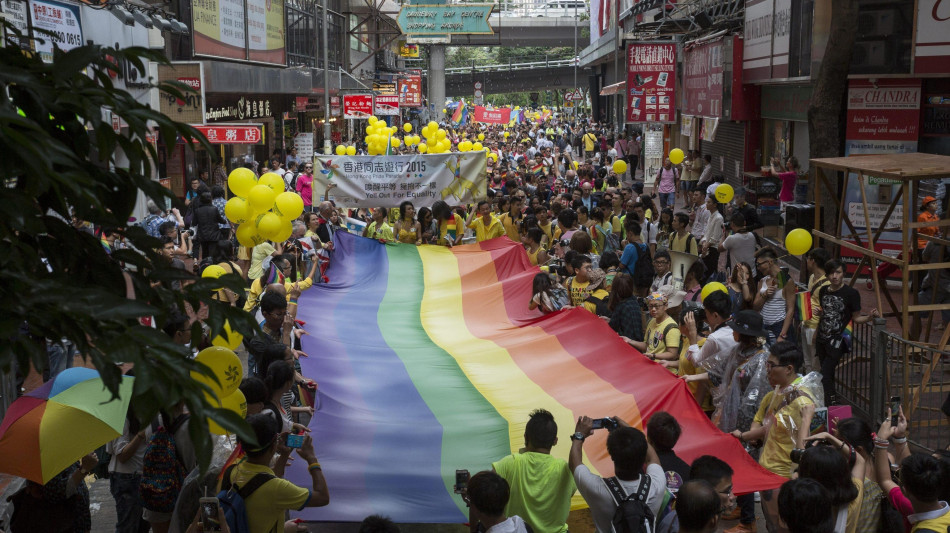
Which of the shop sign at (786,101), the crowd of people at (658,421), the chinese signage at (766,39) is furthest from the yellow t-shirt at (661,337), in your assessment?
the chinese signage at (766,39)

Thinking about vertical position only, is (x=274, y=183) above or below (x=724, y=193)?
above

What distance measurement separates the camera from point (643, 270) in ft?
39.0

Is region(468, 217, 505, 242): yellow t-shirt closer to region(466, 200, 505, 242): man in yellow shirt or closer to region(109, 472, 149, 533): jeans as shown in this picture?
region(466, 200, 505, 242): man in yellow shirt

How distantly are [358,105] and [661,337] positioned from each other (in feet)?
85.9

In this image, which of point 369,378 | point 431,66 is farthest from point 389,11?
point 369,378

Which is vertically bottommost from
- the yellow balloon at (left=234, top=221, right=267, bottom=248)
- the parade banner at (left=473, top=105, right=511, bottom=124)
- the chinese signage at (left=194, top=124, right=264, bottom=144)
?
the yellow balloon at (left=234, top=221, right=267, bottom=248)

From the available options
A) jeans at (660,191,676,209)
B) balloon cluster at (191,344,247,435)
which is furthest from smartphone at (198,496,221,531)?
jeans at (660,191,676,209)

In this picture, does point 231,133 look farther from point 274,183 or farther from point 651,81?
point 651,81

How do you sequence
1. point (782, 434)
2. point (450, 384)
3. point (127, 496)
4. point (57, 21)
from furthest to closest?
point (57, 21), point (450, 384), point (782, 434), point (127, 496)

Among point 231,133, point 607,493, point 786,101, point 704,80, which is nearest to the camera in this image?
point 607,493

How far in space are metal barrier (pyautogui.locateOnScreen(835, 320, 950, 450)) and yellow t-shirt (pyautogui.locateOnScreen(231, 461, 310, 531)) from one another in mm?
5474

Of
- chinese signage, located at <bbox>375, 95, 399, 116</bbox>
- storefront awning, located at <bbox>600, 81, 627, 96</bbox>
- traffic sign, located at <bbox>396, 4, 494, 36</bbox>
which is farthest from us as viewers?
traffic sign, located at <bbox>396, 4, 494, 36</bbox>

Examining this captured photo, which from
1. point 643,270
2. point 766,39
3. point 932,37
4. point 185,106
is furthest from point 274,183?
point 766,39

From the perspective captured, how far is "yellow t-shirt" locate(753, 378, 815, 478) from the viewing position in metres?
6.31
